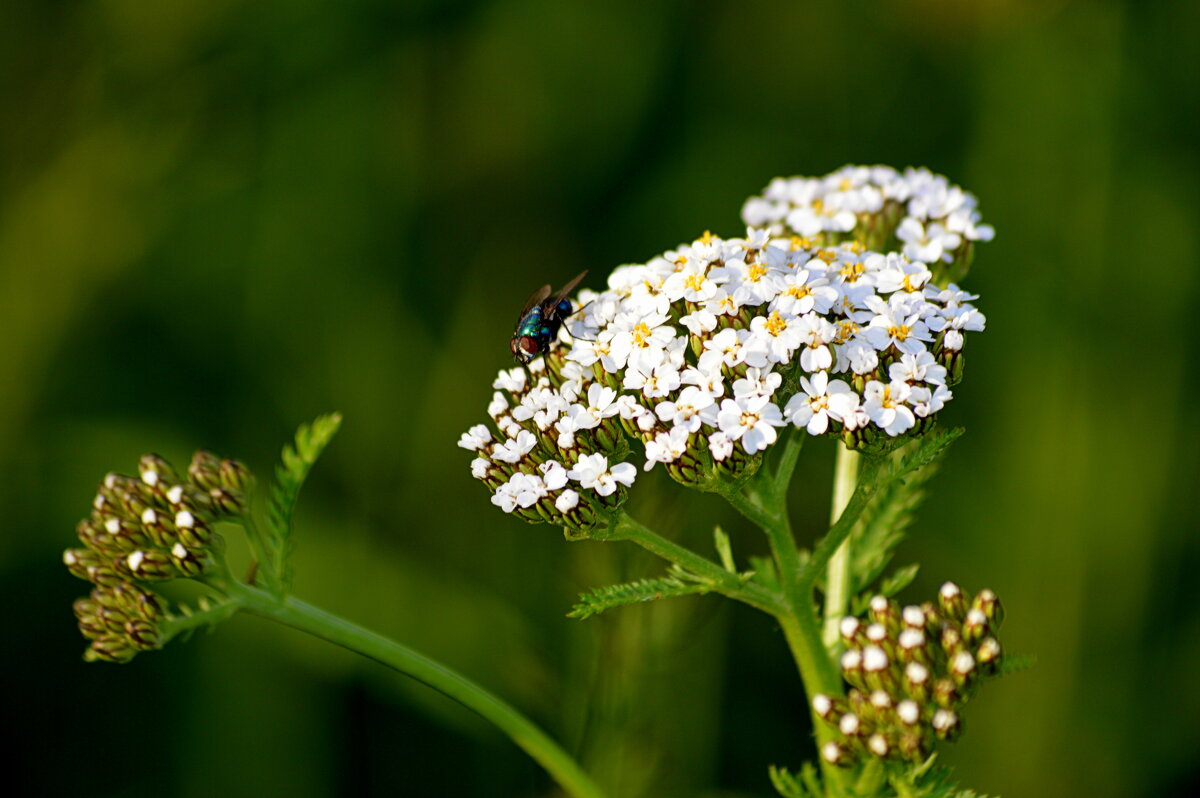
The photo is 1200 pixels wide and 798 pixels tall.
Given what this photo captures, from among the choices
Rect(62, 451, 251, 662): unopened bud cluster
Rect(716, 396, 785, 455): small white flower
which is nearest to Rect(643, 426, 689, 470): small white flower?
Rect(716, 396, 785, 455): small white flower

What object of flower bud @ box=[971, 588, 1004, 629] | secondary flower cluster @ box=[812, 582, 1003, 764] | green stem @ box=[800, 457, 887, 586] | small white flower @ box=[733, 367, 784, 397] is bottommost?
secondary flower cluster @ box=[812, 582, 1003, 764]

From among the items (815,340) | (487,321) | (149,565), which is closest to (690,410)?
(815,340)

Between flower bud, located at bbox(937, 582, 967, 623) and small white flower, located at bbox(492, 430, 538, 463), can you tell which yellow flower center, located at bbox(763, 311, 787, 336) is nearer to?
small white flower, located at bbox(492, 430, 538, 463)

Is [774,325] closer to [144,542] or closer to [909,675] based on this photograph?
[909,675]

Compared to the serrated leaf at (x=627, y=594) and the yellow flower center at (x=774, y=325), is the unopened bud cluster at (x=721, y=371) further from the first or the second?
the serrated leaf at (x=627, y=594)

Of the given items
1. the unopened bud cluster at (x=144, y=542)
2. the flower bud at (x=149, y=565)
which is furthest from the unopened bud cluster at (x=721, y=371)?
the flower bud at (x=149, y=565)

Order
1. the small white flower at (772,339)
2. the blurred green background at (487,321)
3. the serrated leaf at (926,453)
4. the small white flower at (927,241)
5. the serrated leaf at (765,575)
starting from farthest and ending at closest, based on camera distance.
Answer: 1. the blurred green background at (487,321)
2. the small white flower at (927,241)
3. the serrated leaf at (765,575)
4. the small white flower at (772,339)
5. the serrated leaf at (926,453)

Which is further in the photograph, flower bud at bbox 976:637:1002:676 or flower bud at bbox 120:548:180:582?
flower bud at bbox 120:548:180:582
